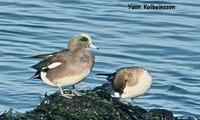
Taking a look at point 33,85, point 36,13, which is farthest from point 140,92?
point 36,13

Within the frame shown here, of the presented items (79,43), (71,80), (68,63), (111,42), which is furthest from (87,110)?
(111,42)

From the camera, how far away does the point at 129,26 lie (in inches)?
774

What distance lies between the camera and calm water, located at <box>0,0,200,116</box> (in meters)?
14.2

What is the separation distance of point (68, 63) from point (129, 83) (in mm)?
721

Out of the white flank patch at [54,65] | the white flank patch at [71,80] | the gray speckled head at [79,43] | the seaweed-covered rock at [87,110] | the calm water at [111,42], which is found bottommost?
the calm water at [111,42]

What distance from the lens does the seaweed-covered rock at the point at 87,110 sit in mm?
8516

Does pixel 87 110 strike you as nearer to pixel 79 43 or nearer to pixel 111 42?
pixel 79 43

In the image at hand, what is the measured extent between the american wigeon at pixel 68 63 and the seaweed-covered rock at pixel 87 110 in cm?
27

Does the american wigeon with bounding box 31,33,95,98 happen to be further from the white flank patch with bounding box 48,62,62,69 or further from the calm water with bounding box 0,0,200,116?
the calm water with bounding box 0,0,200,116

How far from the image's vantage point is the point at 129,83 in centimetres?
967

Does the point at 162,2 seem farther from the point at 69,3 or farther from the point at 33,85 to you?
the point at 33,85

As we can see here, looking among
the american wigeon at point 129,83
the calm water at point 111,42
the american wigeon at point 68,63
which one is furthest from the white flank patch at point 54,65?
the calm water at point 111,42

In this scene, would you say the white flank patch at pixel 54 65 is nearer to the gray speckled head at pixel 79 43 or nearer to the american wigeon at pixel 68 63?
the american wigeon at pixel 68 63

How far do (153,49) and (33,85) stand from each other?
375cm
